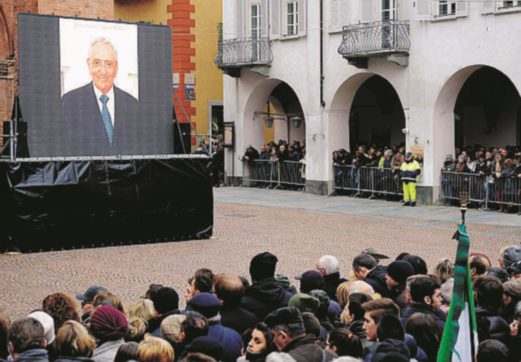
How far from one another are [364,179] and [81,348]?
2599cm

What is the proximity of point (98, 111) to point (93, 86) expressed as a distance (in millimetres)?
584

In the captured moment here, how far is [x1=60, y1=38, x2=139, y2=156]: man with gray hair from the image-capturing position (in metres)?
22.3

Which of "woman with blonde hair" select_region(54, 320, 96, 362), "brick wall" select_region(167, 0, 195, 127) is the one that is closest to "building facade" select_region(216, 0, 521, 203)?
"brick wall" select_region(167, 0, 195, 127)

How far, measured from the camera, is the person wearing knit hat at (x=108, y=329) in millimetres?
7535

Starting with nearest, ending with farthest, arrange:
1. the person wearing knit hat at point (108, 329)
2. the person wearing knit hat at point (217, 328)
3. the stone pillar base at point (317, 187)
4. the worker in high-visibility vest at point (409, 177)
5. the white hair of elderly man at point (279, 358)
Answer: the white hair of elderly man at point (279, 358) < the person wearing knit hat at point (108, 329) < the person wearing knit hat at point (217, 328) < the worker in high-visibility vest at point (409, 177) < the stone pillar base at point (317, 187)

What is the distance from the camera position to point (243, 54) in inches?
1422

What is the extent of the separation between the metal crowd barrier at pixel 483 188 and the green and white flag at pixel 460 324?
20.9 meters

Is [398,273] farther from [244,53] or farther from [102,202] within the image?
[244,53]

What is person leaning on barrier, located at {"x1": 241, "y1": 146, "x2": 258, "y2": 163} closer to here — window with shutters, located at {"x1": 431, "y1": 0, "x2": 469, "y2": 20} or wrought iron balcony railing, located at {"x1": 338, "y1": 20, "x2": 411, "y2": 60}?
wrought iron balcony railing, located at {"x1": 338, "y1": 20, "x2": 411, "y2": 60}

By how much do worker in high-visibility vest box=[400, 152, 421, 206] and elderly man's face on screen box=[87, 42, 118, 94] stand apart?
10.6 m

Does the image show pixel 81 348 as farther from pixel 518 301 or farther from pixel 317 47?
pixel 317 47

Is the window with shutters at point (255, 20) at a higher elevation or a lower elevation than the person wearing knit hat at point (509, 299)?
higher

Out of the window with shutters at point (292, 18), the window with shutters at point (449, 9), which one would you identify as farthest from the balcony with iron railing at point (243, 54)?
the window with shutters at point (449, 9)

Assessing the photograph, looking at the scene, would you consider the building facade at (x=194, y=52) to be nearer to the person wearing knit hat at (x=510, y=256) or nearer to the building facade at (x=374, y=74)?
the building facade at (x=374, y=74)
